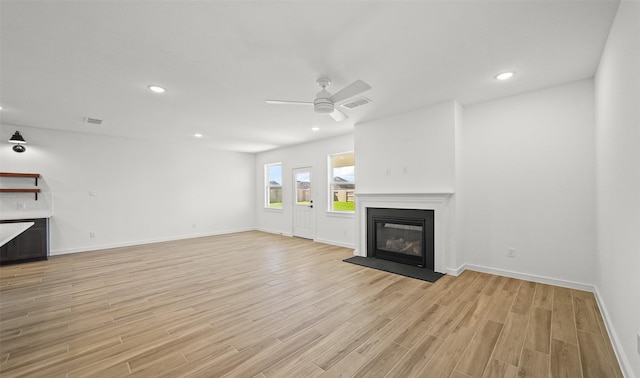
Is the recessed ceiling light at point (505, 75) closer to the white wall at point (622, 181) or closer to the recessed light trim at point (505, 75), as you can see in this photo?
the recessed light trim at point (505, 75)

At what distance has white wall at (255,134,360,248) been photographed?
19.6 ft

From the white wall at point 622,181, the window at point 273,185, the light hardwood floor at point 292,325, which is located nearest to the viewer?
the white wall at point 622,181

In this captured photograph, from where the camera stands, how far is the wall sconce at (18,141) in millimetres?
4719

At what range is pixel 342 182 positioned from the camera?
6.11 metres

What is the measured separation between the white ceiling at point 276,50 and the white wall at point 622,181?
353 mm

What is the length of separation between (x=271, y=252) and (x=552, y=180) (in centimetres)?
476

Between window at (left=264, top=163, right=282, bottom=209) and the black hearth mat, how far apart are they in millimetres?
3963

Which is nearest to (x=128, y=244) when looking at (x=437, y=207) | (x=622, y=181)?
(x=437, y=207)

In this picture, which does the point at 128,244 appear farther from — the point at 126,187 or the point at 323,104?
the point at 323,104

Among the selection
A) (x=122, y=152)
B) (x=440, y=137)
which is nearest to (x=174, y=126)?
(x=122, y=152)

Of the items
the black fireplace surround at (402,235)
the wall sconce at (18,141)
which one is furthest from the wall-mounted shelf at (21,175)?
the black fireplace surround at (402,235)

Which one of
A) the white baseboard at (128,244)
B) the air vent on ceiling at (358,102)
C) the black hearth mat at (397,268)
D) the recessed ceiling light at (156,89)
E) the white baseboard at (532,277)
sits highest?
the recessed ceiling light at (156,89)

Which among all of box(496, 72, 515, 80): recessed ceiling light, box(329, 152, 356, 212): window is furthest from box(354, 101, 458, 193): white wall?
box(329, 152, 356, 212): window

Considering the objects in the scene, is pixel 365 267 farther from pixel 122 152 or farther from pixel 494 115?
pixel 122 152
